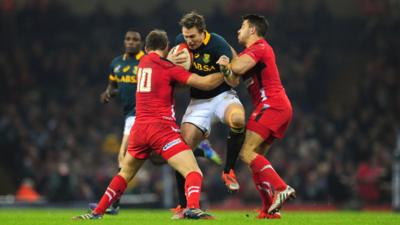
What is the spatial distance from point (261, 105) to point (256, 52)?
1.94ft

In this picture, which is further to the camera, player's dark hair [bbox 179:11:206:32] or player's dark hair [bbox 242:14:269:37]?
player's dark hair [bbox 242:14:269:37]

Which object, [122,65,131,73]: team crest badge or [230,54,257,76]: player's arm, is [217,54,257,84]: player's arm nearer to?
[230,54,257,76]: player's arm

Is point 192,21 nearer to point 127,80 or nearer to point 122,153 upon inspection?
point 127,80

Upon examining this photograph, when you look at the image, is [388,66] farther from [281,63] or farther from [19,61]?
[19,61]

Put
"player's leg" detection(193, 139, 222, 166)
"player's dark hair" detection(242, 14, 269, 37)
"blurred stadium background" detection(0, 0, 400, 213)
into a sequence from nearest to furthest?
"player's dark hair" detection(242, 14, 269, 37) → "player's leg" detection(193, 139, 222, 166) → "blurred stadium background" detection(0, 0, 400, 213)

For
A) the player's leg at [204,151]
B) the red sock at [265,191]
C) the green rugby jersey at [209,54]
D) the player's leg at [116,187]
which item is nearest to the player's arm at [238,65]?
the green rugby jersey at [209,54]

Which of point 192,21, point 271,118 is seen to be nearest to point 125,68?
point 192,21

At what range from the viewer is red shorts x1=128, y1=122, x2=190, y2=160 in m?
9.15

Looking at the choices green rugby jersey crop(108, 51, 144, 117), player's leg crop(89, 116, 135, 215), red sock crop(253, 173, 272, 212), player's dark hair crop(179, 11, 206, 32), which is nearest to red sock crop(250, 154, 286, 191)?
red sock crop(253, 173, 272, 212)

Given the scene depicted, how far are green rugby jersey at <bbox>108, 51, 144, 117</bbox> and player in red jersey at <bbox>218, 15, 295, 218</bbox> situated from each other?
8.36ft

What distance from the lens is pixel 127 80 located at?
472 inches

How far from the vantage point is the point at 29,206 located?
1795cm

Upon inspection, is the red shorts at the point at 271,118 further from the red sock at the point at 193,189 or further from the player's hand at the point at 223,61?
the red sock at the point at 193,189

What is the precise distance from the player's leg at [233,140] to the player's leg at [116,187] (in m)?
0.97
